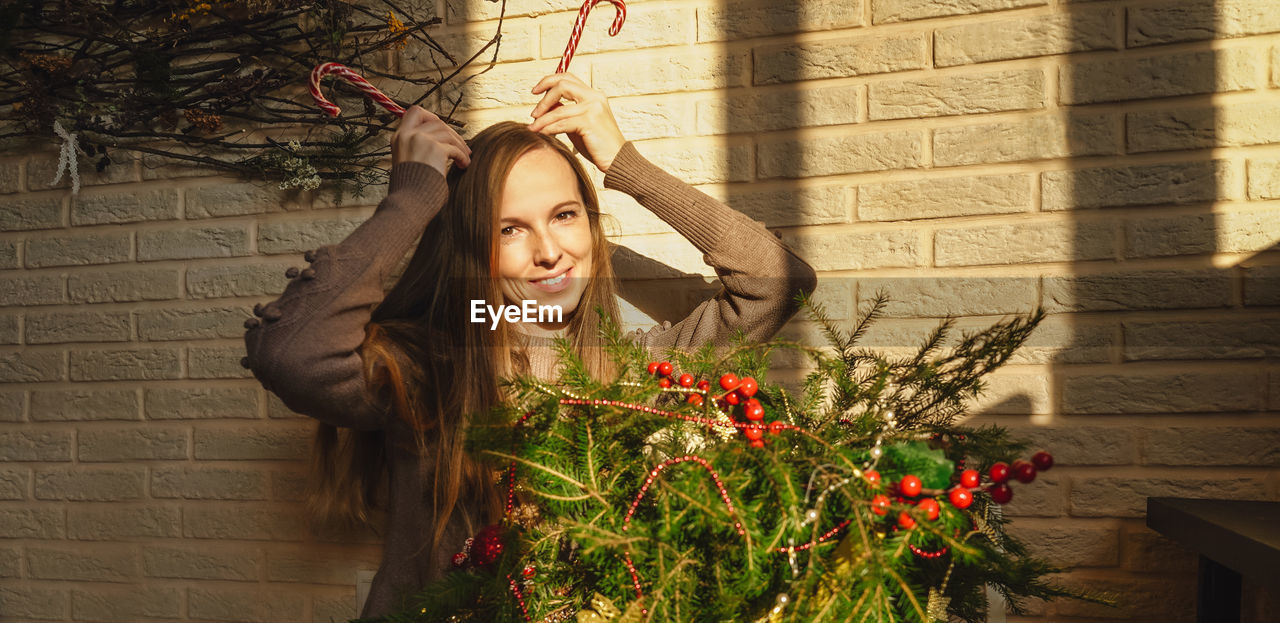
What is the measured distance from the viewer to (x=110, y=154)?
6.76ft

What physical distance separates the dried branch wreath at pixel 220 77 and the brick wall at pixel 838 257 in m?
0.06

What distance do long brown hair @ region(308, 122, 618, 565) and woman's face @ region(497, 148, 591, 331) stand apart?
3 centimetres

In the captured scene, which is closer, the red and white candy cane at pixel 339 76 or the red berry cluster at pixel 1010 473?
the red berry cluster at pixel 1010 473

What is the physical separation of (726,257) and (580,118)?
40cm

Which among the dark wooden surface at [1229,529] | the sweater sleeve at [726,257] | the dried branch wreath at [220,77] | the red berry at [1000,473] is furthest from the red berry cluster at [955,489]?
the dried branch wreath at [220,77]

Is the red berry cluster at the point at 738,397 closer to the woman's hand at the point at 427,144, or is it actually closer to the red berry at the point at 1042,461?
the red berry at the point at 1042,461

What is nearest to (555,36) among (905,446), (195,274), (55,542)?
(195,274)

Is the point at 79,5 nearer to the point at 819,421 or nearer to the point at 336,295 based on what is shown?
the point at 336,295

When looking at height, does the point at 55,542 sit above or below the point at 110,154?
below

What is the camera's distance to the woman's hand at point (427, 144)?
1.52 meters

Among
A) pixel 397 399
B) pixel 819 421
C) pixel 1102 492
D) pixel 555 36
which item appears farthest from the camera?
pixel 555 36

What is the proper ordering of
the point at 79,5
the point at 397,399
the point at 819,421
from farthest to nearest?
the point at 79,5 < the point at 397,399 < the point at 819,421

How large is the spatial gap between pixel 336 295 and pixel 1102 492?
148 centimetres

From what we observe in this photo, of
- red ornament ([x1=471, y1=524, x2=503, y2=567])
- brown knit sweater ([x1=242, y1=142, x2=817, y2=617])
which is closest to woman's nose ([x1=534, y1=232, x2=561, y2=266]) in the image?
brown knit sweater ([x1=242, y1=142, x2=817, y2=617])
